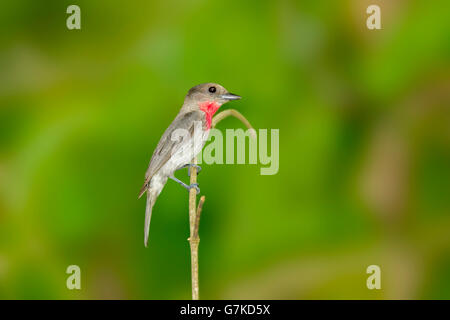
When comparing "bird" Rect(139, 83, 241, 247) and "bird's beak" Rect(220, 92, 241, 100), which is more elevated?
"bird's beak" Rect(220, 92, 241, 100)

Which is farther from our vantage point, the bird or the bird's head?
the bird's head

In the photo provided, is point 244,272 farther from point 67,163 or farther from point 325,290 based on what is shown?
point 67,163

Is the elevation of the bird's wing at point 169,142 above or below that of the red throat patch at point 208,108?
below

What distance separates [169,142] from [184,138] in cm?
6

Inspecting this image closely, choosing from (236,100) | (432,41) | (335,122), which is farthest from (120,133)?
(432,41)

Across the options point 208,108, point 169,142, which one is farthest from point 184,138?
point 208,108

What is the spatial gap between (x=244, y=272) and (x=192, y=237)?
83 centimetres

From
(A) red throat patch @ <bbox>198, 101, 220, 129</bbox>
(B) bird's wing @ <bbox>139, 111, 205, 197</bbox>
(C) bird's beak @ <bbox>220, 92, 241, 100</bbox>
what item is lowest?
(B) bird's wing @ <bbox>139, 111, 205, 197</bbox>

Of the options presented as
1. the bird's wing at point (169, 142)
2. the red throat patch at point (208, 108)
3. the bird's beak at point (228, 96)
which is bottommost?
the bird's wing at point (169, 142)

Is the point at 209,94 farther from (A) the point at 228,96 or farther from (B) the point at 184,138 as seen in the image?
(B) the point at 184,138

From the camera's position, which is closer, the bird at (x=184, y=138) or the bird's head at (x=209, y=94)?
the bird at (x=184, y=138)

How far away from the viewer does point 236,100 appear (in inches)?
94.4

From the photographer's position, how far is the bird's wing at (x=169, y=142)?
2.14 meters

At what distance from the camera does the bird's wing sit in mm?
2137
